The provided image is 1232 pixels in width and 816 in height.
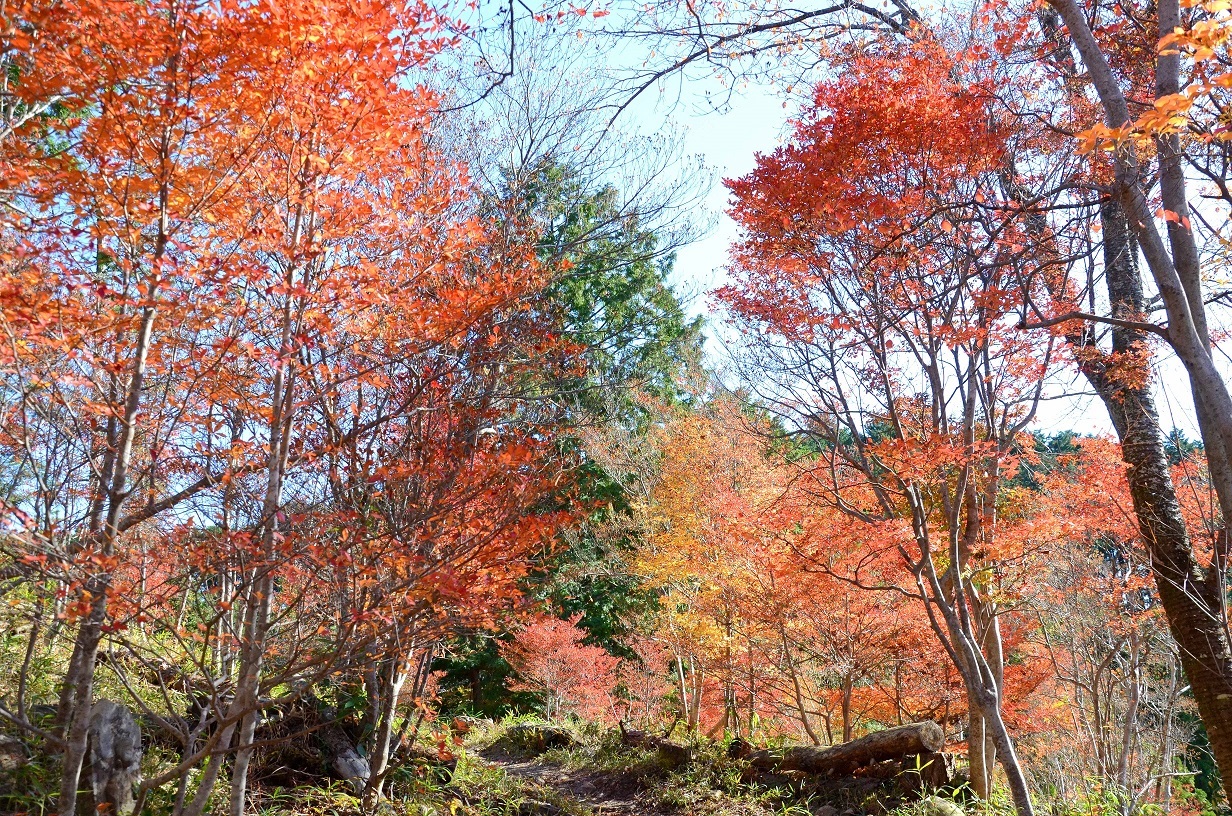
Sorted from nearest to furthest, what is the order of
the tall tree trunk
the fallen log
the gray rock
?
the tall tree trunk
the gray rock
the fallen log

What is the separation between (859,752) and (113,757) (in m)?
6.80

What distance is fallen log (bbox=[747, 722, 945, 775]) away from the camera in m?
7.59

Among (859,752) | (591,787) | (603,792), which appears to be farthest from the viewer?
(591,787)

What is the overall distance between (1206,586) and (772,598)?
487cm

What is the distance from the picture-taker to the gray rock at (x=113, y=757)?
4.94 metres

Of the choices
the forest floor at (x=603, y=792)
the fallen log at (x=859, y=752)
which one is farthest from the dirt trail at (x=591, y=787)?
the fallen log at (x=859, y=752)

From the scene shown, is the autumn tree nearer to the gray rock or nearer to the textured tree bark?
the textured tree bark

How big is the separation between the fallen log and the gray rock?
6.62 meters

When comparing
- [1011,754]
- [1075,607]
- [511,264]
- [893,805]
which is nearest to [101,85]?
[511,264]

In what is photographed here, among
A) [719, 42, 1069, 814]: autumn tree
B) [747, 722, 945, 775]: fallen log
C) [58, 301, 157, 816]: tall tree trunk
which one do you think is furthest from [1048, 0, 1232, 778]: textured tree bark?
[58, 301, 157, 816]: tall tree trunk

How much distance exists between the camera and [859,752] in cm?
804

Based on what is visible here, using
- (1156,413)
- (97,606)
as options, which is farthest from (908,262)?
(97,606)

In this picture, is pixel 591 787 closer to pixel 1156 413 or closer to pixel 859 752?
pixel 859 752

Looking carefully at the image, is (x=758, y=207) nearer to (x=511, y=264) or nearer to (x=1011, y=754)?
(x=511, y=264)
